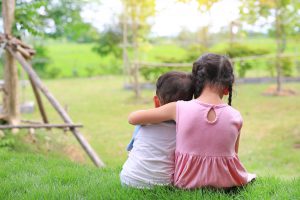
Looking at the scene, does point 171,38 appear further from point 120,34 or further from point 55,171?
point 55,171

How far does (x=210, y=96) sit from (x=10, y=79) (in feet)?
15.4

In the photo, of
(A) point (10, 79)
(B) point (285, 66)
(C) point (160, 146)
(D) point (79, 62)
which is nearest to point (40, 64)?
(D) point (79, 62)

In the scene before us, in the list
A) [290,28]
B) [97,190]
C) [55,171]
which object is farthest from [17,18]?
[290,28]

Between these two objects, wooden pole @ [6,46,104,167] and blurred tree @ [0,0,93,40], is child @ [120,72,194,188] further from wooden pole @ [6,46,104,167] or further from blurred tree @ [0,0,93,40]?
blurred tree @ [0,0,93,40]

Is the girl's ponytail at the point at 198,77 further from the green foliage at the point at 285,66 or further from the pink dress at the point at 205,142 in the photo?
the green foliage at the point at 285,66

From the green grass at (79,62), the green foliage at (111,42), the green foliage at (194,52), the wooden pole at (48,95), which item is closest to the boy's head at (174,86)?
the wooden pole at (48,95)

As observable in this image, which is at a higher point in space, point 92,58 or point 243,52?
point 243,52

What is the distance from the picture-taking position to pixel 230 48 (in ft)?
59.7

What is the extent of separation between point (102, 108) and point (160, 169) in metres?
10.2

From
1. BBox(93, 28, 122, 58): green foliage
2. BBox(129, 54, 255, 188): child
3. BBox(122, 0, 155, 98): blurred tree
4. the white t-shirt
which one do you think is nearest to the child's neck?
BBox(129, 54, 255, 188): child

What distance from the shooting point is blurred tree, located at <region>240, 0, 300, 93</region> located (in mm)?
15531

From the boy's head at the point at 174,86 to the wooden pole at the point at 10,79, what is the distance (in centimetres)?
419

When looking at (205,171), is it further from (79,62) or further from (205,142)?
(79,62)

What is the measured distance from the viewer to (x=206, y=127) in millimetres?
3219
